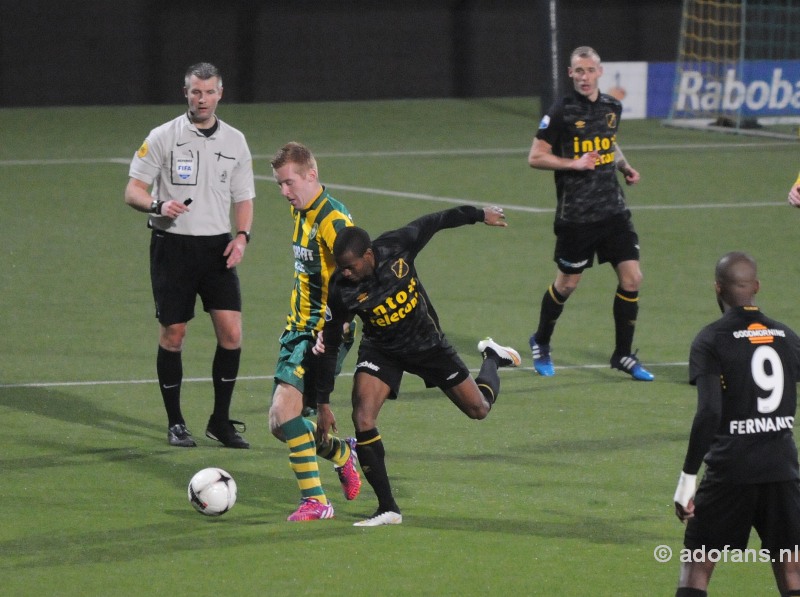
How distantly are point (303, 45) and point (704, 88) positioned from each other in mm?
8732

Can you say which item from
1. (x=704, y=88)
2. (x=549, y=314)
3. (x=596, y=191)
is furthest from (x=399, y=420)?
(x=704, y=88)

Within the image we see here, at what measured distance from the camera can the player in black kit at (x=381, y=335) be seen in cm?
674

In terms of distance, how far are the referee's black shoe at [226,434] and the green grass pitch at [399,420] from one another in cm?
9

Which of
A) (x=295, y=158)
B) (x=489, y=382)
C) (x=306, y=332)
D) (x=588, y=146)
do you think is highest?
(x=295, y=158)

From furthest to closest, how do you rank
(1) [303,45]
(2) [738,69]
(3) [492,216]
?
(1) [303,45] → (2) [738,69] → (3) [492,216]

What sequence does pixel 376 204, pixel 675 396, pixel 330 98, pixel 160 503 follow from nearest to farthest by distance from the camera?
1. pixel 160 503
2. pixel 675 396
3. pixel 376 204
4. pixel 330 98

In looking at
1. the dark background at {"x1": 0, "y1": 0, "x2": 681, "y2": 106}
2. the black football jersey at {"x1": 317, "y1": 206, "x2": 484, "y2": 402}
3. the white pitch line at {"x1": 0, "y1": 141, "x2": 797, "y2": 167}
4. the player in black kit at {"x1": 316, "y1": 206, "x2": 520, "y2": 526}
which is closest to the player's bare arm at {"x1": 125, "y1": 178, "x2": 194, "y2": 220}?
the player in black kit at {"x1": 316, "y1": 206, "x2": 520, "y2": 526}

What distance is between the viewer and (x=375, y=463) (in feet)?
22.4

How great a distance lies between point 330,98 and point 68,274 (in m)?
18.4

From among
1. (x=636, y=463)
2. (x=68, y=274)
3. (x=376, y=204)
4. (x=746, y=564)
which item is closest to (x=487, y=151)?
(x=376, y=204)

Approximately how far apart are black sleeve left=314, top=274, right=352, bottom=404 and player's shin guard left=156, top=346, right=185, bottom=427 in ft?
6.49

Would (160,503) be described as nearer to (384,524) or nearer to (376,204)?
(384,524)

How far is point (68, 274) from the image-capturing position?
14.2m

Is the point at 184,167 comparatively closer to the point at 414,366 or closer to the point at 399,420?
the point at 399,420
